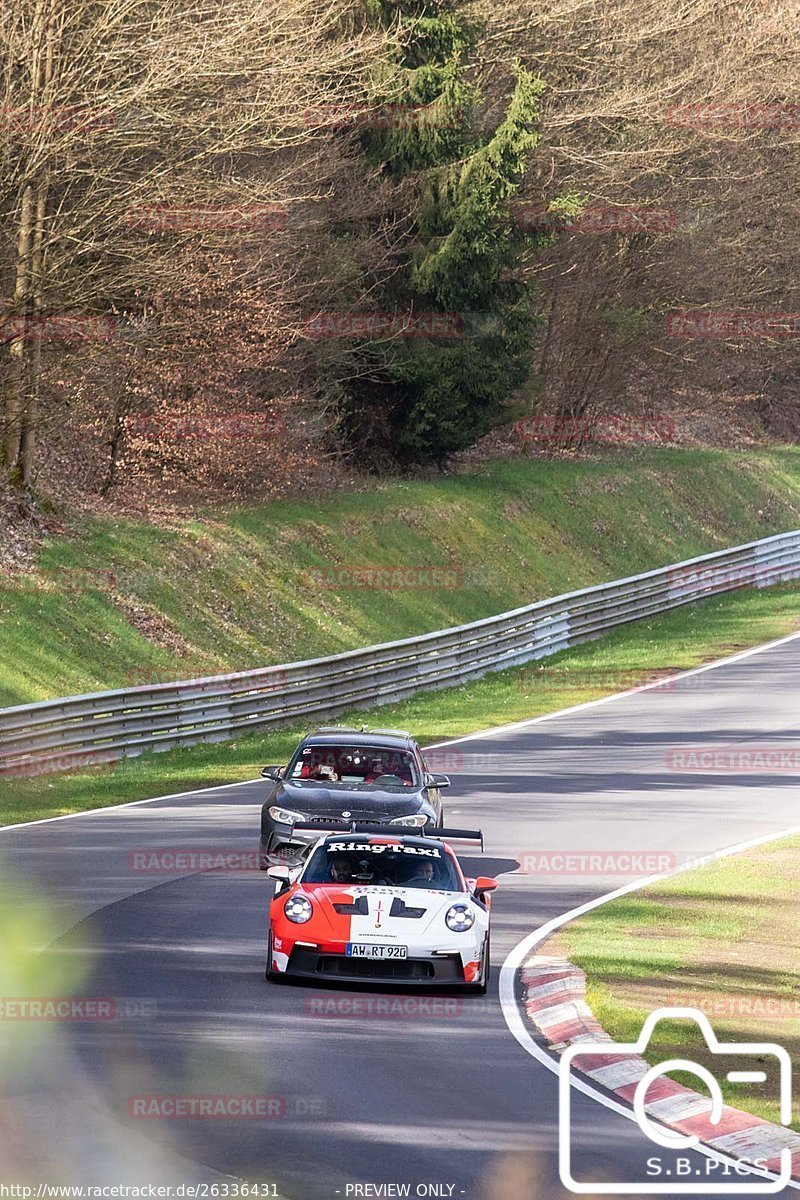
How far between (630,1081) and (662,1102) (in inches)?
20.0

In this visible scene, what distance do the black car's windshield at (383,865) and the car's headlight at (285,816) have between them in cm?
325

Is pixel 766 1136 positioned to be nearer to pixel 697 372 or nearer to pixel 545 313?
pixel 545 313

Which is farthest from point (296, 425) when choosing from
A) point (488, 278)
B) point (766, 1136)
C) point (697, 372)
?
point (766, 1136)

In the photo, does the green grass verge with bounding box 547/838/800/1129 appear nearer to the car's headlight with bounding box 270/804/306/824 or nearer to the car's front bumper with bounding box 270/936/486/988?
the car's front bumper with bounding box 270/936/486/988

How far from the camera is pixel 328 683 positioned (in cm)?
3228

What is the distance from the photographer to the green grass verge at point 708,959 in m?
12.6

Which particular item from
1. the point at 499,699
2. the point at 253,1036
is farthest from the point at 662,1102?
the point at 499,699

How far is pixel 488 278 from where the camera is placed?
147 ft

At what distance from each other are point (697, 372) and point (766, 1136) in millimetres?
52150

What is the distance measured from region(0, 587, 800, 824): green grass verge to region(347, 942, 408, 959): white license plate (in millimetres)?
9250

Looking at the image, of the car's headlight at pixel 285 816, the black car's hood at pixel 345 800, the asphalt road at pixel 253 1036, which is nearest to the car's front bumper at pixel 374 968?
Answer: the asphalt road at pixel 253 1036

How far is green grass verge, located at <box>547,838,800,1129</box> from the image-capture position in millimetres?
12555

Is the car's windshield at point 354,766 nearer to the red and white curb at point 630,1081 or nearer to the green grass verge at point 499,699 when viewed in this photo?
the green grass verge at point 499,699

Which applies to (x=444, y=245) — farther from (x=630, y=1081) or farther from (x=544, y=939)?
(x=630, y=1081)
